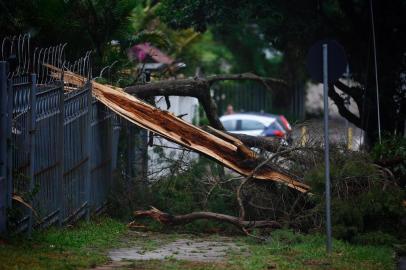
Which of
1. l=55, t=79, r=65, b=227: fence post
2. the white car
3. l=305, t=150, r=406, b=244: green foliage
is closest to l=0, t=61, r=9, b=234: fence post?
l=55, t=79, r=65, b=227: fence post

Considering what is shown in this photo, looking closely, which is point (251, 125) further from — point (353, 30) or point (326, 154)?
point (326, 154)

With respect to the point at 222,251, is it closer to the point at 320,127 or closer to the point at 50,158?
the point at 50,158

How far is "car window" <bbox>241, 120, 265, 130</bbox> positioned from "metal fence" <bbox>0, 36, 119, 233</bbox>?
583 inches

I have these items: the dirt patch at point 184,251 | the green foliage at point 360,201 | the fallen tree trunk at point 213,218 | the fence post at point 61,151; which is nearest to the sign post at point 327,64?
the green foliage at point 360,201

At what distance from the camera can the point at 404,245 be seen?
458 inches

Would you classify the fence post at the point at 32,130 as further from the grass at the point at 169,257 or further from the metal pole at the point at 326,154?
the metal pole at the point at 326,154

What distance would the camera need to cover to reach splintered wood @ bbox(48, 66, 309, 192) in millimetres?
12906

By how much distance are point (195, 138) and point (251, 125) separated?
16427mm

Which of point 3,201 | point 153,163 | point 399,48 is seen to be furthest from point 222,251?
point 399,48

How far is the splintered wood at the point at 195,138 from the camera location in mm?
12906

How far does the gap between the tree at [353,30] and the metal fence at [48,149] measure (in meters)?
5.91

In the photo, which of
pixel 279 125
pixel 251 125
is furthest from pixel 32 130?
pixel 251 125

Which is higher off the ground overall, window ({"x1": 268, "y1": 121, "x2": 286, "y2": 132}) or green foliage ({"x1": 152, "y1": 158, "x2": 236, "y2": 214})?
window ({"x1": 268, "y1": 121, "x2": 286, "y2": 132})

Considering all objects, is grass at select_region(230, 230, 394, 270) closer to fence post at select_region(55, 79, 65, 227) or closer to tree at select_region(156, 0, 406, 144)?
fence post at select_region(55, 79, 65, 227)
